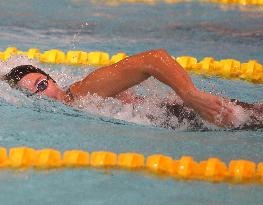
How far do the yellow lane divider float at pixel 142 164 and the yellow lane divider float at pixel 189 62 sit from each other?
233cm

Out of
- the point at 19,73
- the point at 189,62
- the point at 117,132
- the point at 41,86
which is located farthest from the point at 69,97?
the point at 189,62

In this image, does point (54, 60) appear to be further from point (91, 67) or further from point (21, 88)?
point (21, 88)

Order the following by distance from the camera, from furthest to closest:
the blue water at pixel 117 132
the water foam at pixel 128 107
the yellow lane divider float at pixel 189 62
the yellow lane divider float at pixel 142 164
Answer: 1. the yellow lane divider float at pixel 189 62
2. the water foam at pixel 128 107
3. the yellow lane divider float at pixel 142 164
4. the blue water at pixel 117 132

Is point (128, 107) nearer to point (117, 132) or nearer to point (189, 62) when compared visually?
point (117, 132)

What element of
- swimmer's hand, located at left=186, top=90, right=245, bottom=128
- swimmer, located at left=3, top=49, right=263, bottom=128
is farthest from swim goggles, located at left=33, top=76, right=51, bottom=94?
swimmer's hand, located at left=186, top=90, right=245, bottom=128

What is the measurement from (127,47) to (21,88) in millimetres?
2615

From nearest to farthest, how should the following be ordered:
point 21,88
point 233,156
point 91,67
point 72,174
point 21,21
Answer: point 72,174
point 233,156
point 21,88
point 91,67
point 21,21

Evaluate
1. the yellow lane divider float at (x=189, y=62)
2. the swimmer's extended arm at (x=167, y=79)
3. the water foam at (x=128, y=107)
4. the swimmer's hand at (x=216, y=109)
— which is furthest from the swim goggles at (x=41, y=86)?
the yellow lane divider float at (x=189, y=62)

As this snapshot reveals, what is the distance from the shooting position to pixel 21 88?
4.20m

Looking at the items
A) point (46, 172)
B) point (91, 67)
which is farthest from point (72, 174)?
point (91, 67)

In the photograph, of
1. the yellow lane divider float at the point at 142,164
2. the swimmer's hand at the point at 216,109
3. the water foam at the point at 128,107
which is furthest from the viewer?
the water foam at the point at 128,107

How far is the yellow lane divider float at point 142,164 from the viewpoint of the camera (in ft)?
10.5

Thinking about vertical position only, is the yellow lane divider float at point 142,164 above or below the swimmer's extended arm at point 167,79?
below

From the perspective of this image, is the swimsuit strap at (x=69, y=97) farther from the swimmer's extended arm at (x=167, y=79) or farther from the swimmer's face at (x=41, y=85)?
the swimmer's extended arm at (x=167, y=79)
